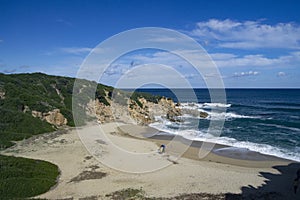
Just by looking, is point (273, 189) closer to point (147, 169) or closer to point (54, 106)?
point (147, 169)

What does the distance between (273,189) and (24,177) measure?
12.6 meters

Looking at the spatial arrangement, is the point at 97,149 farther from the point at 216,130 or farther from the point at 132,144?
the point at 216,130

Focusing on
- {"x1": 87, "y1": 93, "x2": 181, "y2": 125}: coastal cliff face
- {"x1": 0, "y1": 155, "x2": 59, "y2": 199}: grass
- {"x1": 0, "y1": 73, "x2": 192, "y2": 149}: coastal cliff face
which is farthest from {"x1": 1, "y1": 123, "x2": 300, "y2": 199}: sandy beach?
{"x1": 87, "y1": 93, "x2": 181, "y2": 125}: coastal cliff face

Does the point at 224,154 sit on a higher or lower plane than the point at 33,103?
lower

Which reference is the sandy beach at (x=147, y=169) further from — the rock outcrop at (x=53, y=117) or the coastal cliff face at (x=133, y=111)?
the coastal cliff face at (x=133, y=111)

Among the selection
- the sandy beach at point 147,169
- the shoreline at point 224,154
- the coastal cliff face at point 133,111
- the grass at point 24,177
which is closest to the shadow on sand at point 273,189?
the sandy beach at point 147,169

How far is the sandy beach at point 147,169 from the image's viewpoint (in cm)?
1298

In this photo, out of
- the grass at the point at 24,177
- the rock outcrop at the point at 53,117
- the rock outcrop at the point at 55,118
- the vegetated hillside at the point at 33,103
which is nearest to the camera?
the grass at the point at 24,177

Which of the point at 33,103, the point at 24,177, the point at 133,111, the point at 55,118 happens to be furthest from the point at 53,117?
the point at 24,177

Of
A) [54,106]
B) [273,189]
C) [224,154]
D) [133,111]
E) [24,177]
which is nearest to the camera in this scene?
[24,177]

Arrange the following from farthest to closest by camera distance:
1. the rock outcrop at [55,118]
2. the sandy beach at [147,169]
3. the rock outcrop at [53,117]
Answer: the rock outcrop at [55,118] → the rock outcrop at [53,117] → the sandy beach at [147,169]

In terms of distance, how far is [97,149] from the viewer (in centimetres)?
2027

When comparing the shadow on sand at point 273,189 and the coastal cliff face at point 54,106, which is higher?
the coastal cliff face at point 54,106

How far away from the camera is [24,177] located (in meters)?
12.8
